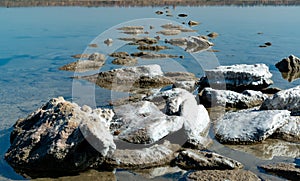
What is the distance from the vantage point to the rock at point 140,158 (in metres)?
7.54

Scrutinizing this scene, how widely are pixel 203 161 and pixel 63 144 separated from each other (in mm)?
2825

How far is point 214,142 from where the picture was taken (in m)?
8.62

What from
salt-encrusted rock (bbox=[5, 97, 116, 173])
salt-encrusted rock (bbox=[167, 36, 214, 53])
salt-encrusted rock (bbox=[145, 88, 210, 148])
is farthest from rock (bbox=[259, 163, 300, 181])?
salt-encrusted rock (bbox=[167, 36, 214, 53])

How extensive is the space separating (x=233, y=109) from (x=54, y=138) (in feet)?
18.7

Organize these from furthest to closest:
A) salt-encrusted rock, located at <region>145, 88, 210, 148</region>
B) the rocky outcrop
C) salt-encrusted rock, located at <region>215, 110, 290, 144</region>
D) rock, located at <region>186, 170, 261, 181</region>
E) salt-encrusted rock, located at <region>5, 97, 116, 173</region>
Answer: the rocky outcrop → salt-encrusted rock, located at <region>215, 110, 290, 144</region> → salt-encrusted rock, located at <region>145, 88, 210, 148</region> → salt-encrusted rock, located at <region>5, 97, 116, 173</region> → rock, located at <region>186, 170, 261, 181</region>

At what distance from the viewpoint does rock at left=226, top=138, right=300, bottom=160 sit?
7.98 m

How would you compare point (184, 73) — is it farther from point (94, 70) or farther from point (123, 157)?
point (123, 157)

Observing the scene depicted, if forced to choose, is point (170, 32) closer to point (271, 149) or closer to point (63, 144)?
point (271, 149)

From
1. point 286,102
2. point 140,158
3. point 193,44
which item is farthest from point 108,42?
point 140,158

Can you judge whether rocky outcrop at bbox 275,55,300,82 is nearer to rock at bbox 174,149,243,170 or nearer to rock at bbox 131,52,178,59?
rock at bbox 131,52,178,59

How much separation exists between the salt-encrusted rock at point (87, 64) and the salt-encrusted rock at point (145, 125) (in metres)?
7.15

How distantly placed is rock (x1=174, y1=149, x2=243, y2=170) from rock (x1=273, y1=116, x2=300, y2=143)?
197 centimetres

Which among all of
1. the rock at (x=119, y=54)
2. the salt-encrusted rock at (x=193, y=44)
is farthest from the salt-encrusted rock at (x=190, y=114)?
the salt-encrusted rock at (x=193, y=44)

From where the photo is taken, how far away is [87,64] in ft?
54.2
